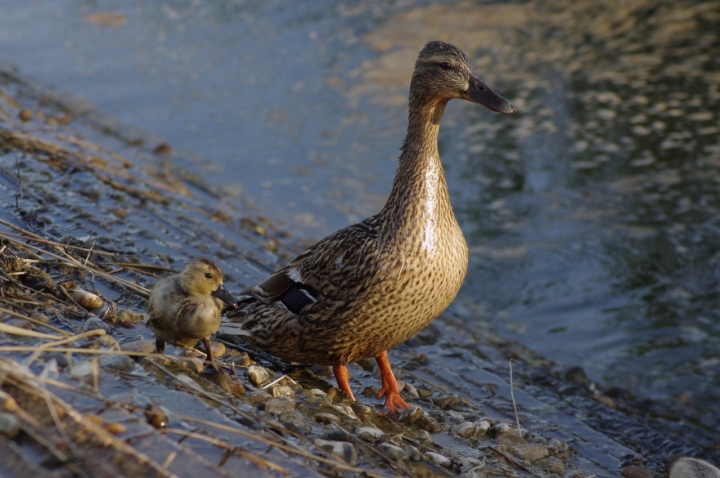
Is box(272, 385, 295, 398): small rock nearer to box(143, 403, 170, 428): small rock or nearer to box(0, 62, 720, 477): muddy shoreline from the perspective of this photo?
box(0, 62, 720, 477): muddy shoreline

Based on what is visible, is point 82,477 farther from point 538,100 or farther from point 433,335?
point 538,100

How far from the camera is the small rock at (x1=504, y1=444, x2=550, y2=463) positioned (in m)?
4.37

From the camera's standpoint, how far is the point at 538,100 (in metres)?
10.7

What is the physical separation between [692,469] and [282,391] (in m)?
2.30

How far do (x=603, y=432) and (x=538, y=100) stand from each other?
6293mm

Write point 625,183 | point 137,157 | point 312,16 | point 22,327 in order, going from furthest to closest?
point 312,16
point 137,157
point 625,183
point 22,327

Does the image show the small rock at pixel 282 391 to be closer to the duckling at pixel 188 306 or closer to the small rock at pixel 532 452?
the duckling at pixel 188 306

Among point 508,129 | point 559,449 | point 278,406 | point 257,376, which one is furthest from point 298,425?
Answer: point 508,129

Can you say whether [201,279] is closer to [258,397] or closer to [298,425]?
[258,397]

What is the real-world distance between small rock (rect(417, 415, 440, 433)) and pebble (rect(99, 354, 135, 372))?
1660mm

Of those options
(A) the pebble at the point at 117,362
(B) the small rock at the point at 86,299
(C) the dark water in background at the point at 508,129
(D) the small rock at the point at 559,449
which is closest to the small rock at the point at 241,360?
(B) the small rock at the point at 86,299

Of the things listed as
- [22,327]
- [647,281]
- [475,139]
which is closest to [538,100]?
[475,139]

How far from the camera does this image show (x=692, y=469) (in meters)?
4.45

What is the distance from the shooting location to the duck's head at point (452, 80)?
4.94 m
